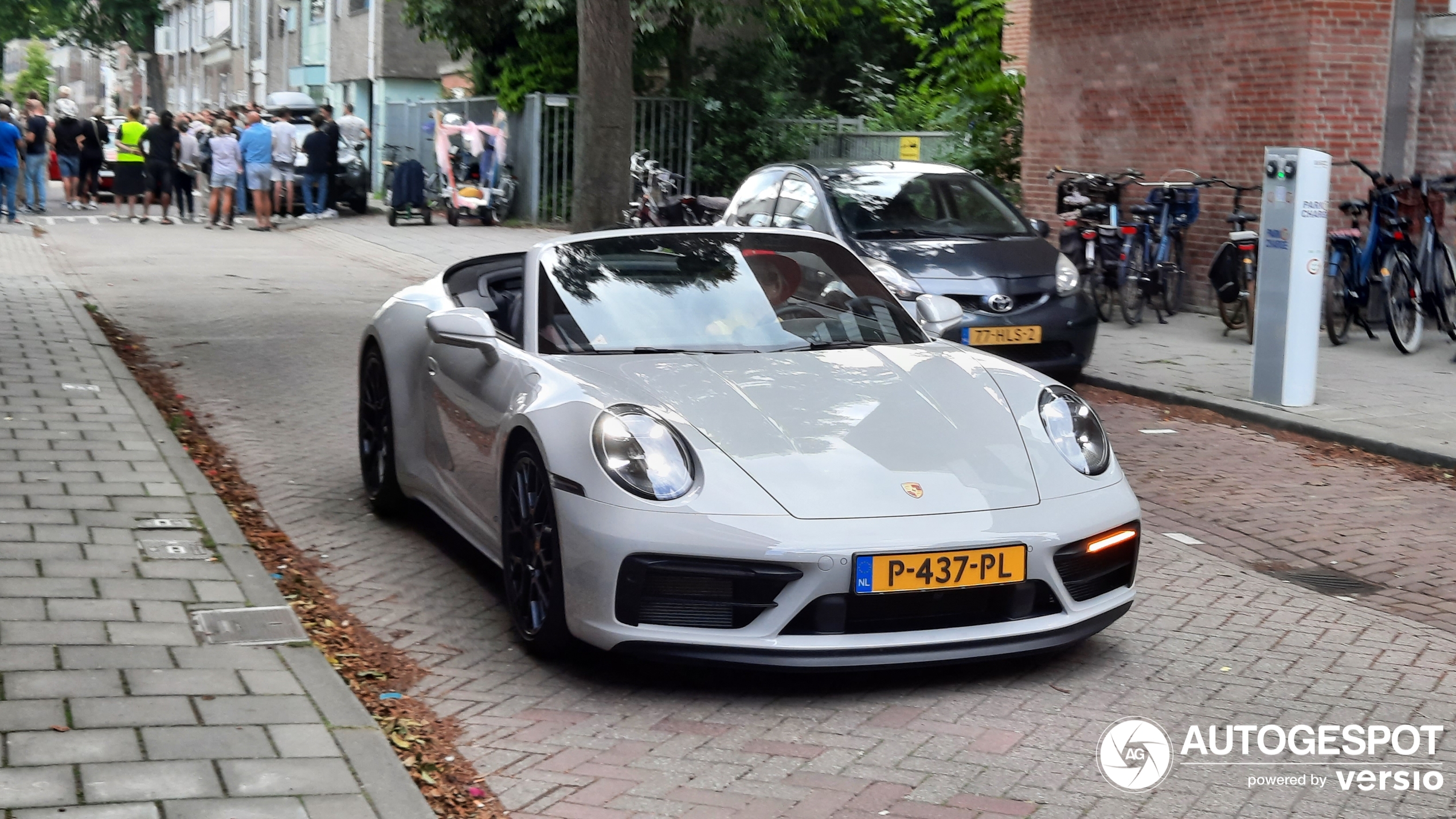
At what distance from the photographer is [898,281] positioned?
402 inches

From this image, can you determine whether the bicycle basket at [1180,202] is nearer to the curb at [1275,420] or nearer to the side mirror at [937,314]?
the curb at [1275,420]

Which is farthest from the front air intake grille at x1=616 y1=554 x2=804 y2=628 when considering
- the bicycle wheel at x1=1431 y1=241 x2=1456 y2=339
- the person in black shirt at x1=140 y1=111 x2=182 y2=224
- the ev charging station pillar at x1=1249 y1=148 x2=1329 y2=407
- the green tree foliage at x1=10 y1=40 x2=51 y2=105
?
the green tree foliage at x1=10 y1=40 x2=51 y2=105

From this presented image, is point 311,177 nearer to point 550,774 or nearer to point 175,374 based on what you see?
point 175,374

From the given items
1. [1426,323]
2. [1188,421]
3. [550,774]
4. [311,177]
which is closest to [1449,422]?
[1188,421]

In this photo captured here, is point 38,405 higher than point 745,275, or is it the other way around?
point 745,275

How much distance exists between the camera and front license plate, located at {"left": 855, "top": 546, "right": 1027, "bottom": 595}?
428cm

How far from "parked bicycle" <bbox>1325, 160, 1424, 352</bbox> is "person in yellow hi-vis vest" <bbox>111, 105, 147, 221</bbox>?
20272 mm

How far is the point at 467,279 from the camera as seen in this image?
6.57 metres

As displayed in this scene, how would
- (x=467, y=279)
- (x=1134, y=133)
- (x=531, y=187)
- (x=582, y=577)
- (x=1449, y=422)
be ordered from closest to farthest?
(x=582, y=577)
(x=467, y=279)
(x=1449, y=422)
(x=1134, y=133)
(x=531, y=187)

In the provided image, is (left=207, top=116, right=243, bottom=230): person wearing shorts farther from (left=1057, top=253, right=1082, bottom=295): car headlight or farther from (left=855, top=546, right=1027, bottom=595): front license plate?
(left=855, top=546, right=1027, bottom=595): front license plate

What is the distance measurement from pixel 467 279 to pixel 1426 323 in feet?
30.2

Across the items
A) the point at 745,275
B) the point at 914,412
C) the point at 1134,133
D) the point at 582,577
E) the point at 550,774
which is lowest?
the point at 550,774

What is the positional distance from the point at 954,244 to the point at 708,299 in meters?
5.53

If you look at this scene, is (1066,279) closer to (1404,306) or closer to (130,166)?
(1404,306)
